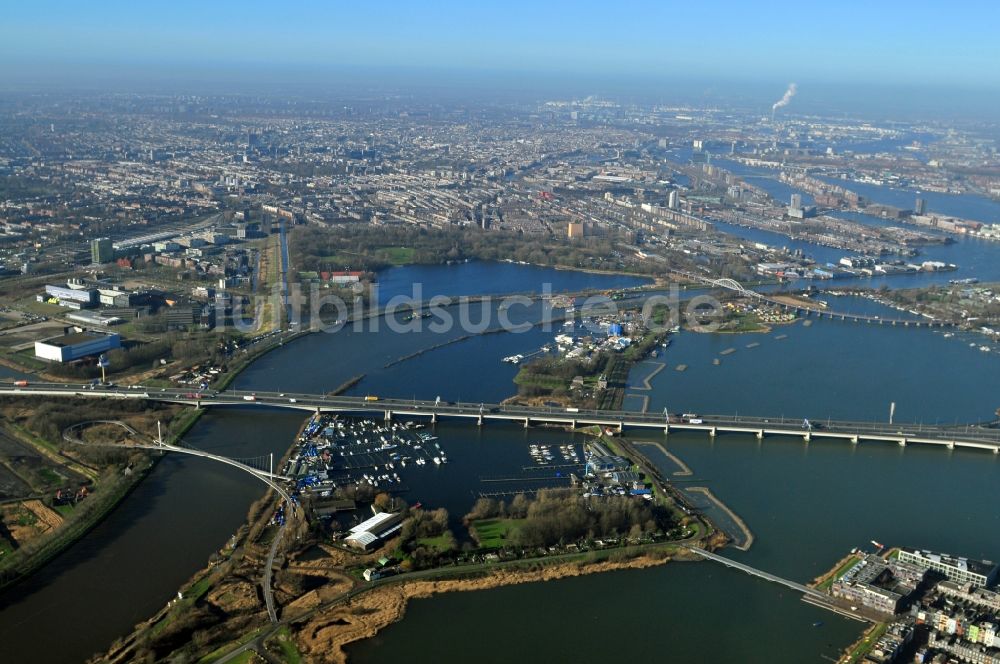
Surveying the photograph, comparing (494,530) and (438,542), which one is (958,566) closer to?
(494,530)

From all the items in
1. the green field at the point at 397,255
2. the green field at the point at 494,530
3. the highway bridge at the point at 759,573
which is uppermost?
the green field at the point at 397,255

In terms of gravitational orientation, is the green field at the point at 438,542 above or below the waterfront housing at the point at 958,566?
below

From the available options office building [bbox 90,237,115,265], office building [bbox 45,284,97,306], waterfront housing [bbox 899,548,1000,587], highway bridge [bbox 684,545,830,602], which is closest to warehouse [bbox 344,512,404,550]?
highway bridge [bbox 684,545,830,602]

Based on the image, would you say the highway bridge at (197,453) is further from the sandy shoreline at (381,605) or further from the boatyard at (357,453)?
the sandy shoreline at (381,605)

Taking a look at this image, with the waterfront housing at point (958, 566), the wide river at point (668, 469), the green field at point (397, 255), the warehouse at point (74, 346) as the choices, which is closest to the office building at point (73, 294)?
the warehouse at point (74, 346)

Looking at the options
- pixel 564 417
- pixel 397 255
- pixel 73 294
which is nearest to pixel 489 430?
pixel 564 417

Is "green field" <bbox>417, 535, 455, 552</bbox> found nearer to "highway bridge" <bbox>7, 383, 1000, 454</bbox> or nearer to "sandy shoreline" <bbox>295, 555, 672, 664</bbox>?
"sandy shoreline" <bbox>295, 555, 672, 664</bbox>
